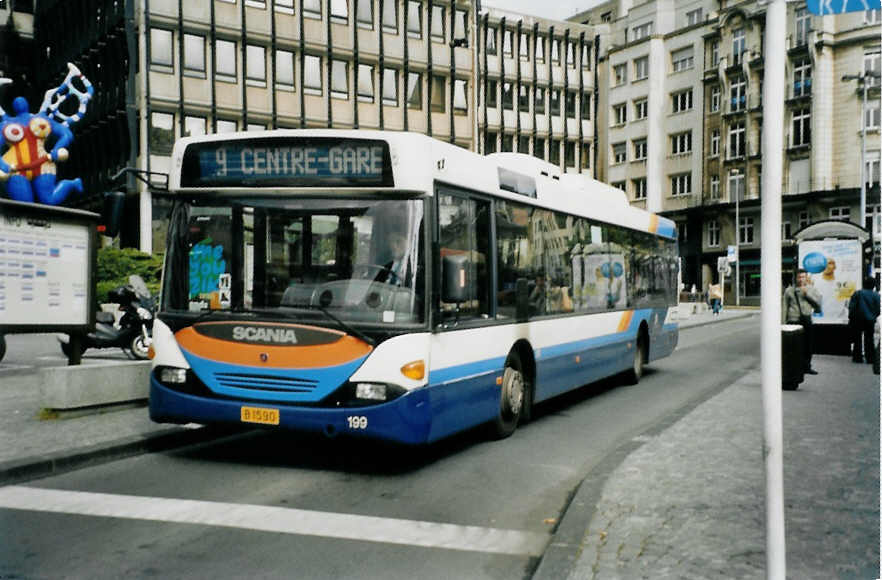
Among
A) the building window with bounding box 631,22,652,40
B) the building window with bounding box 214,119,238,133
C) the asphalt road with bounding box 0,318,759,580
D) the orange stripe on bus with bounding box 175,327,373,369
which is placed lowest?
the asphalt road with bounding box 0,318,759,580

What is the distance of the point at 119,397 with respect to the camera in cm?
1000

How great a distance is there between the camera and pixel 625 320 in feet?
44.5

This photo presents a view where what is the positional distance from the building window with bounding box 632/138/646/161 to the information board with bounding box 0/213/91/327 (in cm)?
6491

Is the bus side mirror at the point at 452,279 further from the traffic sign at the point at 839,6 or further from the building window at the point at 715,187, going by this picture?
the building window at the point at 715,187

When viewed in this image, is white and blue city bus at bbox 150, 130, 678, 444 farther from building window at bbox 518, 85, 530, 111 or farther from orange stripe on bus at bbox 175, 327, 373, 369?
building window at bbox 518, 85, 530, 111

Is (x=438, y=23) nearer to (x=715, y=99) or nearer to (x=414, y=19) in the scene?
(x=414, y=19)

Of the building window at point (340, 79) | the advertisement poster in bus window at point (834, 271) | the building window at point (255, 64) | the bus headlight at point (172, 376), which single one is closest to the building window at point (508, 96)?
the building window at point (340, 79)

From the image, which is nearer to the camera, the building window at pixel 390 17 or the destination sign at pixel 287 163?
the destination sign at pixel 287 163

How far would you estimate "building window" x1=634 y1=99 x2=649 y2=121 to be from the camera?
2820 inches

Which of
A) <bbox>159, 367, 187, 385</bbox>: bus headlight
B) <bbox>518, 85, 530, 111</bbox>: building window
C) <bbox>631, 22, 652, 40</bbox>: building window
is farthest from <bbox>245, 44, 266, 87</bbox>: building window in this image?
<bbox>631, 22, 652, 40</bbox>: building window

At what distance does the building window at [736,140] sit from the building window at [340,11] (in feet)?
103

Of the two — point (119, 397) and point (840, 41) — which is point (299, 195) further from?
point (840, 41)

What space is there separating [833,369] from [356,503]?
12462mm

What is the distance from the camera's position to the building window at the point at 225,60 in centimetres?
4175
